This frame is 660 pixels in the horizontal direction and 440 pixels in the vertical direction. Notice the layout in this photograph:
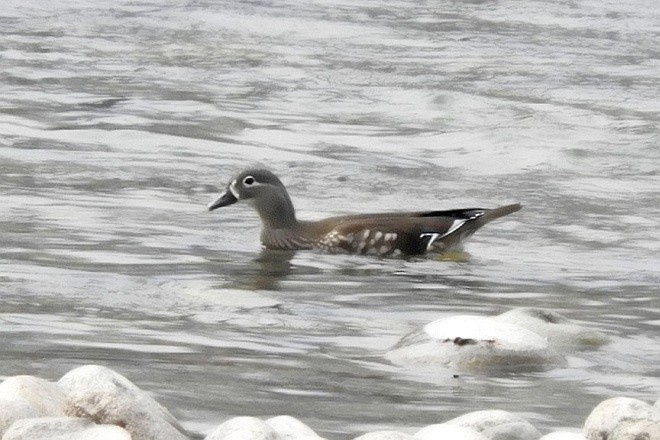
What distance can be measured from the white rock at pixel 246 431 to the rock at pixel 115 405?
30 cm

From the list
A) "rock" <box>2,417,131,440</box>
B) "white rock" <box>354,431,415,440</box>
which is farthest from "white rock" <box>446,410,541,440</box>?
"rock" <box>2,417,131,440</box>

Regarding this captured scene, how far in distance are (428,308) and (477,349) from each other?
1.83 meters

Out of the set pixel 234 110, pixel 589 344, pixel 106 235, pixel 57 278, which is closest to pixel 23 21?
pixel 234 110

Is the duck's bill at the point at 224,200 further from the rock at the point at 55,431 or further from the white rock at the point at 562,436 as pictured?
the rock at the point at 55,431

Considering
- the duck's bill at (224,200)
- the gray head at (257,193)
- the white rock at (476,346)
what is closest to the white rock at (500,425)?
the white rock at (476,346)

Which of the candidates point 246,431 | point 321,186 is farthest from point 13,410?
point 321,186

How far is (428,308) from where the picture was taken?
999 centimetres

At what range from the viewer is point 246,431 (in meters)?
6.13

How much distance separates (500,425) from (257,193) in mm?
6037

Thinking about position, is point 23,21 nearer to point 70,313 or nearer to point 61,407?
point 70,313

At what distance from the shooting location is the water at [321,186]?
26.5 ft

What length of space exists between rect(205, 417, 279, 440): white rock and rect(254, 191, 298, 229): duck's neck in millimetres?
5991

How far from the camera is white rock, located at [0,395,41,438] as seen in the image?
6332 mm

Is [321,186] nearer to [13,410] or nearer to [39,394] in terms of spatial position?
[39,394]
